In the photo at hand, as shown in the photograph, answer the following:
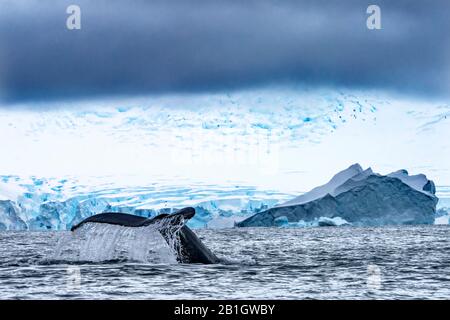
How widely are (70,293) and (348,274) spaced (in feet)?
29.6

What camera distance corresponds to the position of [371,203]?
120 m

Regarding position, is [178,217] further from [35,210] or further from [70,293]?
[35,210]

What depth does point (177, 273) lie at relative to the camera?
18812mm

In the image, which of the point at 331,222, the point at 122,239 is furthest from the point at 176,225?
the point at 331,222

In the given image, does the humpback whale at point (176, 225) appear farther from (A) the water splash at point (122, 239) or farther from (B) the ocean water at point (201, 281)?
(B) the ocean water at point (201, 281)

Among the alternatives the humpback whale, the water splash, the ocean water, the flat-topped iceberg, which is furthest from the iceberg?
the humpback whale

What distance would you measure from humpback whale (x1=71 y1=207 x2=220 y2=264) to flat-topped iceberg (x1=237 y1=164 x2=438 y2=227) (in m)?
95.5

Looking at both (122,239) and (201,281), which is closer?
(201,281)

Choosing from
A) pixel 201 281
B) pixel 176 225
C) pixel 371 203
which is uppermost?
pixel 176 225

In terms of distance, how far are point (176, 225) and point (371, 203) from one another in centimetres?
10462

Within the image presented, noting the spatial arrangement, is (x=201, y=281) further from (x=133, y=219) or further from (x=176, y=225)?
(x=133, y=219)

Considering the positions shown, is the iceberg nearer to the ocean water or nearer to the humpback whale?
the ocean water

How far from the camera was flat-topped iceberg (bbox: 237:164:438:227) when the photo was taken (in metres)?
119

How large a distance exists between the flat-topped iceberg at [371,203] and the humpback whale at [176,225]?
95539 mm
